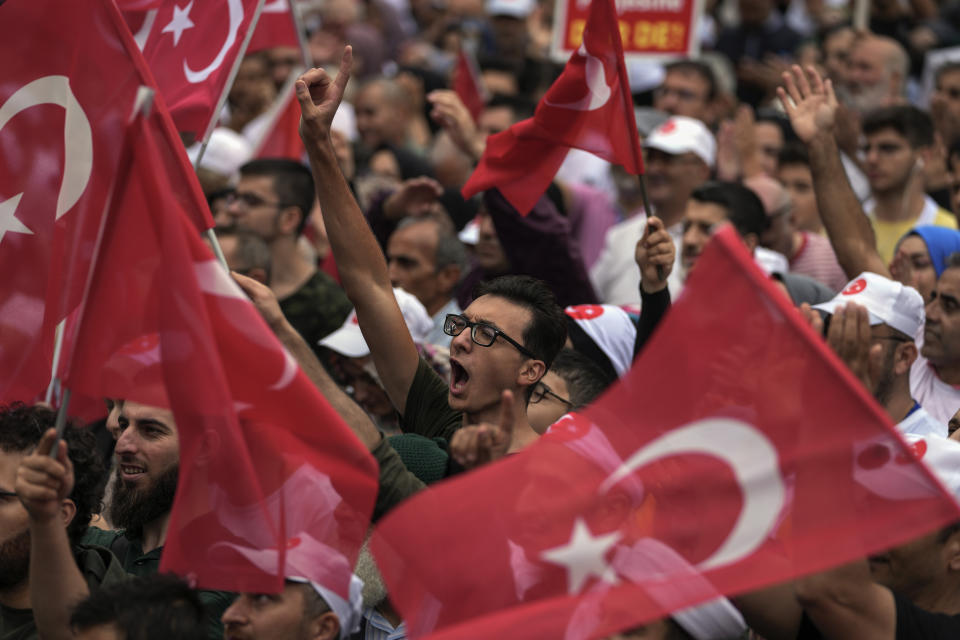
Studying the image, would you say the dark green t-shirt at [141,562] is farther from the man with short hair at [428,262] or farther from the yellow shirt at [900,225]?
the yellow shirt at [900,225]

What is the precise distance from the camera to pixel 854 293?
508 centimetres

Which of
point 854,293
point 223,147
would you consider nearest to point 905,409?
point 854,293

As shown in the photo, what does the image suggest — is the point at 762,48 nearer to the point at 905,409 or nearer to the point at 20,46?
the point at 905,409

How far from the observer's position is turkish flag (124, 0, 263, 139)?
5.25 m

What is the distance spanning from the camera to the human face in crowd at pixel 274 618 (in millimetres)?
3576

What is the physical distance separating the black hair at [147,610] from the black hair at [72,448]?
2.41 ft

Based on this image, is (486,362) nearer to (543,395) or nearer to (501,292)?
(501,292)

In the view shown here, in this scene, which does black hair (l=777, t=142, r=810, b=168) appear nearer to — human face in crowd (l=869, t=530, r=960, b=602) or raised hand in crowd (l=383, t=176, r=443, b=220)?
raised hand in crowd (l=383, t=176, r=443, b=220)

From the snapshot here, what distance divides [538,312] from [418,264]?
2035mm

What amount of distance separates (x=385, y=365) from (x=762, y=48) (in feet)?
26.4

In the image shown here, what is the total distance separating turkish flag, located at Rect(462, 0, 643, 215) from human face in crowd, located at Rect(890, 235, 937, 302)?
150 cm

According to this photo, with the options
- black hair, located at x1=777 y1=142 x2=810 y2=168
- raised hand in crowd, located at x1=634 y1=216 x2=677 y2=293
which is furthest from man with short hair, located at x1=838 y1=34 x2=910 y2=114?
raised hand in crowd, located at x1=634 y1=216 x2=677 y2=293

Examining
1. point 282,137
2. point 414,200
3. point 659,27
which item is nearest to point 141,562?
point 414,200

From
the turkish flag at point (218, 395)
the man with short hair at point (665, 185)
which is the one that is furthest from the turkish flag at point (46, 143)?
the man with short hair at point (665, 185)
